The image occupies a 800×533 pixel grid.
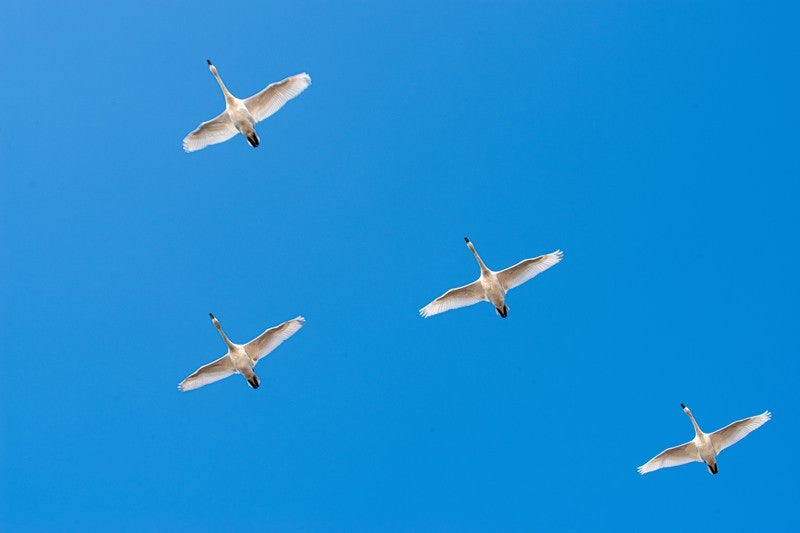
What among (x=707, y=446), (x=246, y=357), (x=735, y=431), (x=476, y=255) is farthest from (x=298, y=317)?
(x=735, y=431)

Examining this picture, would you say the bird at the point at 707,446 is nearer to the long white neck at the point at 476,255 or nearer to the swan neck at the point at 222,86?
the long white neck at the point at 476,255

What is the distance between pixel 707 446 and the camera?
3316 cm

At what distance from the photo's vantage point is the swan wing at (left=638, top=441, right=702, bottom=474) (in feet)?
109

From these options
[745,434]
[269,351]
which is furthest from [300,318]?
[745,434]

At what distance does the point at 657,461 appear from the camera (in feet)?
110

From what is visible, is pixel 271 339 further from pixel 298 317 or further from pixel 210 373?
pixel 210 373

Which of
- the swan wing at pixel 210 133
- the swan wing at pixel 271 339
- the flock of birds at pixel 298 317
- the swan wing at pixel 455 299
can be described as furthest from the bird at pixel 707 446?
the swan wing at pixel 210 133

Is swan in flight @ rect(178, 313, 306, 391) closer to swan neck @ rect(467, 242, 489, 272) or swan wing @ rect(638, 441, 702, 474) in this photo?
swan neck @ rect(467, 242, 489, 272)

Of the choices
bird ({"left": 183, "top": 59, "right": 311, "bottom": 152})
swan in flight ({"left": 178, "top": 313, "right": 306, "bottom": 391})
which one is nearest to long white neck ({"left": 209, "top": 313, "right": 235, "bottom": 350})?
swan in flight ({"left": 178, "top": 313, "right": 306, "bottom": 391})

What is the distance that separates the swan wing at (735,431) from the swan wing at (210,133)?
1793cm

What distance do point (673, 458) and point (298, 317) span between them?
12852 millimetres

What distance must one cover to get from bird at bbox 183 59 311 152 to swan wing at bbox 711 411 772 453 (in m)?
16.8

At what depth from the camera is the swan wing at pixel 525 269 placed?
32.1 meters

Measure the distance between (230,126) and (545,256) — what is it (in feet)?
34.7
